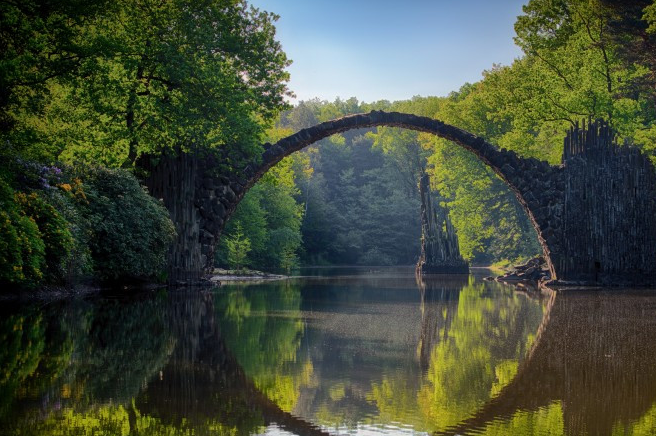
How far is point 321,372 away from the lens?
7.68 metres

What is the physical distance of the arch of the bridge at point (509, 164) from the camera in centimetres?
2644

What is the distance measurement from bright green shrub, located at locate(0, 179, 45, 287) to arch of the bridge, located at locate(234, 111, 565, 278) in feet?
38.1

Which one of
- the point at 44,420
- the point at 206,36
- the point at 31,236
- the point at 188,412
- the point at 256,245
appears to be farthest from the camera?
the point at 256,245

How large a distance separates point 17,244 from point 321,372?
25.9 feet

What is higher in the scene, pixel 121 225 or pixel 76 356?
pixel 121 225

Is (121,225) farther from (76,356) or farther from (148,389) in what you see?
(148,389)

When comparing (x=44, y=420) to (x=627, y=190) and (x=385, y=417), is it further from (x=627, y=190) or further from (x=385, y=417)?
(x=627, y=190)

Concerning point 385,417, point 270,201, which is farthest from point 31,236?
point 270,201

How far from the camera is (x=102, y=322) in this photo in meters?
11.8

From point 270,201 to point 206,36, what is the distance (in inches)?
1027

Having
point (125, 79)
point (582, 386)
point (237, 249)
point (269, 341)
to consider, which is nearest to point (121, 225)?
point (125, 79)

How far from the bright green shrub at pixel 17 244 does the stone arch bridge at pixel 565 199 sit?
8483mm

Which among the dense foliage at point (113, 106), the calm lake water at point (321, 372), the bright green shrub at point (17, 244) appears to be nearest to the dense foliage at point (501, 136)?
the dense foliage at point (113, 106)

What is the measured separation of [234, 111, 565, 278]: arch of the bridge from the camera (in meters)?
26.4
